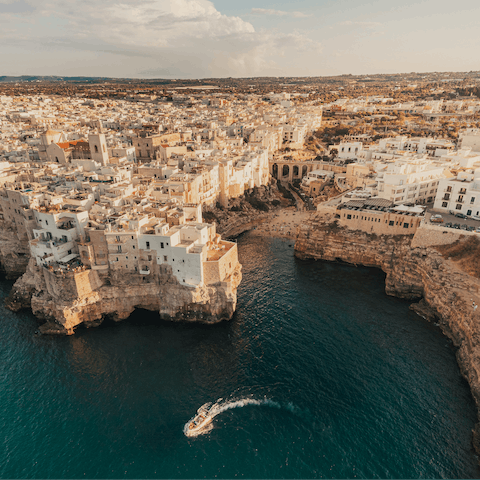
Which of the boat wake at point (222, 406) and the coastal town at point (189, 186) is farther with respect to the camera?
the coastal town at point (189, 186)

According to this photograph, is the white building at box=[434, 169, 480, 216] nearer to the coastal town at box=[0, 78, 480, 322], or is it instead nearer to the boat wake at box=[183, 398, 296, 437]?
the coastal town at box=[0, 78, 480, 322]

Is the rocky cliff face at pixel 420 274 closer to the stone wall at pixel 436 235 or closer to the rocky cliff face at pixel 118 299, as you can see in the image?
the stone wall at pixel 436 235

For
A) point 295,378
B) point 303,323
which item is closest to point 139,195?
point 303,323

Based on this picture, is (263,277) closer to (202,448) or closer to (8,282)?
(202,448)

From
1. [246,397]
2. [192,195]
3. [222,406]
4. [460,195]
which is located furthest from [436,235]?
[192,195]

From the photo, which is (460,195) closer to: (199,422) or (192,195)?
(192,195)

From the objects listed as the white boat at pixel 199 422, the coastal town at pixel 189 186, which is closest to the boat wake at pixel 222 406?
the white boat at pixel 199 422
